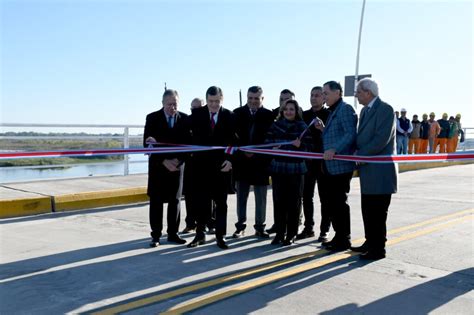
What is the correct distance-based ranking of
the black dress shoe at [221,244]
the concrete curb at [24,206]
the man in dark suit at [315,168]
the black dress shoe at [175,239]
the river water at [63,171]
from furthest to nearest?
the river water at [63,171] → the concrete curb at [24,206] → the man in dark suit at [315,168] → the black dress shoe at [175,239] → the black dress shoe at [221,244]

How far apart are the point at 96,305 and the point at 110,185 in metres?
6.38

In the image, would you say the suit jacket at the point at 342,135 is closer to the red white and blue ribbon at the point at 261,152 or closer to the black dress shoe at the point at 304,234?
the red white and blue ribbon at the point at 261,152

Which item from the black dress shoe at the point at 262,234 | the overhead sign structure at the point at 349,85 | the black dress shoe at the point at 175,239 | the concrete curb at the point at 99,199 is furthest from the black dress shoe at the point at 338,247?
the overhead sign structure at the point at 349,85

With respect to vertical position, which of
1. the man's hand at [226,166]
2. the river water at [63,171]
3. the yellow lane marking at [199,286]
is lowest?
the yellow lane marking at [199,286]

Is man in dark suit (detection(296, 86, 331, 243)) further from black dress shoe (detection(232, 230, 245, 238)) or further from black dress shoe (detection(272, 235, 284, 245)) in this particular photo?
black dress shoe (detection(232, 230, 245, 238))

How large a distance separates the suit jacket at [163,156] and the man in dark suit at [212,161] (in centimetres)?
17

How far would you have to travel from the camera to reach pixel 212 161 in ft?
19.3

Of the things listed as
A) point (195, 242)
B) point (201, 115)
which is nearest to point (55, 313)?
point (195, 242)

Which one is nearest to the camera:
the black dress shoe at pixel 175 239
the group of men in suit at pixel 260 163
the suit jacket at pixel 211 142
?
the group of men in suit at pixel 260 163

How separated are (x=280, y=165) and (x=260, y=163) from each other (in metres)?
0.49

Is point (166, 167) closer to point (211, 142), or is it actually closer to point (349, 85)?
point (211, 142)

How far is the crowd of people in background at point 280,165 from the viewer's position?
5309mm

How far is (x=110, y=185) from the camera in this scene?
1009 centimetres

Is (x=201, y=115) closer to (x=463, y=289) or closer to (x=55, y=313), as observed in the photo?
(x=55, y=313)
